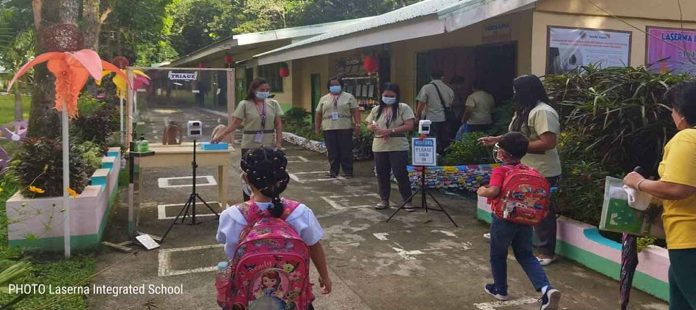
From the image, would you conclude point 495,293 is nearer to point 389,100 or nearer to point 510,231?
point 510,231

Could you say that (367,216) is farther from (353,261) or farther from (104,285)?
(104,285)

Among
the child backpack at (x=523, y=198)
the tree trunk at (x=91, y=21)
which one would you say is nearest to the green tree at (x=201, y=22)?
the tree trunk at (x=91, y=21)

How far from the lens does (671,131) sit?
4938 mm

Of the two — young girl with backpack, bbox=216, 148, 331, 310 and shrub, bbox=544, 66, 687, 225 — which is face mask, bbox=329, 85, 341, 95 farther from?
young girl with backpack, bbox=216, 148, 331, 310

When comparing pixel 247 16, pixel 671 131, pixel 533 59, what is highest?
pixel 247 16

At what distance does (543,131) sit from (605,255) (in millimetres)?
1083

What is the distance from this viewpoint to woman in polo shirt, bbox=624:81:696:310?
2467 millimetres

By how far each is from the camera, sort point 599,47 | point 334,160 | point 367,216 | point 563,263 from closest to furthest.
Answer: point 563,263
point 367,216
point 599,47
point 334,160

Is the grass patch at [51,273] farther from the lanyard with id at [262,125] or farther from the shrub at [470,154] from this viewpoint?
the shrub at [470,154]

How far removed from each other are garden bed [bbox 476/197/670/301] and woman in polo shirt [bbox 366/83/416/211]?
194cm

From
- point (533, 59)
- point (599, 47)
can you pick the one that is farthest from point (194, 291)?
point (599, 47)

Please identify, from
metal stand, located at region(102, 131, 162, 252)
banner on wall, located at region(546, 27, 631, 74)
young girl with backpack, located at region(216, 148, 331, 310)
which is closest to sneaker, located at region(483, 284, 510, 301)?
young girl with backpack, located at region(216, 148, 331, 310)

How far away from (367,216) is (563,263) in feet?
7.38

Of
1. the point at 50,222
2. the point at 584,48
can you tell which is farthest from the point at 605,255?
the point at 50,222
